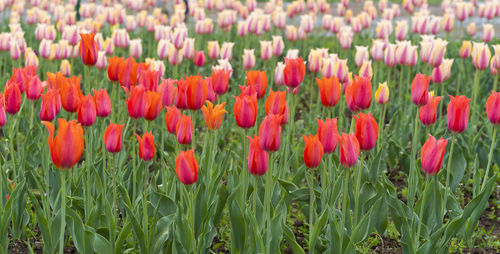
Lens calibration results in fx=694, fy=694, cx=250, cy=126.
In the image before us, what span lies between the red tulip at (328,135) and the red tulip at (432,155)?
0.35 m

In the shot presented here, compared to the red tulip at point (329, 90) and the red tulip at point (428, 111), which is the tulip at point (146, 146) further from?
the red tulip at point (428, 111)

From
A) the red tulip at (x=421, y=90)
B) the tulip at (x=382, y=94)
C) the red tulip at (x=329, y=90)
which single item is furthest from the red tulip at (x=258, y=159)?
the tulip at (x=382, y=94)

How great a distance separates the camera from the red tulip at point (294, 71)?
3224mm

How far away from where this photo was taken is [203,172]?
10.7 feet

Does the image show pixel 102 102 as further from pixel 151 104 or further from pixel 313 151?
pixel 313 151

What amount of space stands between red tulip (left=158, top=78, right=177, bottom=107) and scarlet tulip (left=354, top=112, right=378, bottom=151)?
0.94 meters

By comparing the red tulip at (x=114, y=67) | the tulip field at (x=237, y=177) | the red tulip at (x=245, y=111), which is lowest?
the tulip field at (x=237, y=177)

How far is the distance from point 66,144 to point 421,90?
1636mm

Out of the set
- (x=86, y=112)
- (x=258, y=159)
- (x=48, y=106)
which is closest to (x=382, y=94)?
(x=258, y=159)

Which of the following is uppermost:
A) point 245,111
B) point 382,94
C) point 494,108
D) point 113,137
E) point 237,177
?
point 245,111

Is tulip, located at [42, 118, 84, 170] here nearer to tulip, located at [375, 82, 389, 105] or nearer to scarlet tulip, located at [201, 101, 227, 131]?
scarlet tulip, located at [201, 101, 227, 131]

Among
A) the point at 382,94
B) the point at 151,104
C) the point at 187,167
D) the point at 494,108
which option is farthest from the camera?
the point at 382,94

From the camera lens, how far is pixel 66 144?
7.59 feet

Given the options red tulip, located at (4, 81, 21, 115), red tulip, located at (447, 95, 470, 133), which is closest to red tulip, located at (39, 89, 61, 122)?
red tulip, located at (4, 81, 21, 115)
